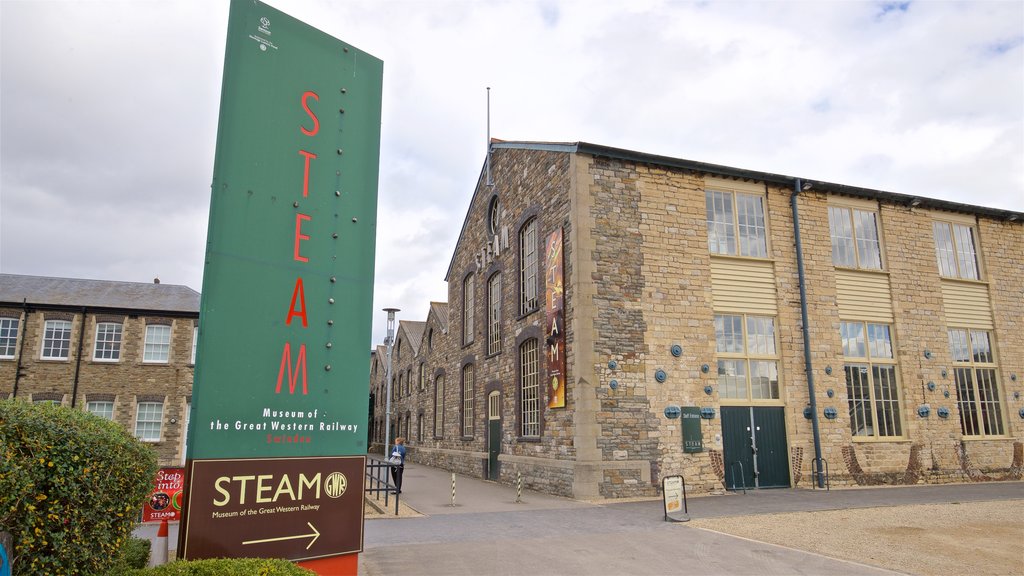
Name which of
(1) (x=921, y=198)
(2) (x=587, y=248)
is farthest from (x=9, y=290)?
(1) (x=921, y=198)

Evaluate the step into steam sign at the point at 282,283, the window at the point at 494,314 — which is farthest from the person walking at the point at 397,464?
the step into steam sign at the point at 282,283

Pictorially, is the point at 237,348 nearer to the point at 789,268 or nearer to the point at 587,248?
the point at 587,248

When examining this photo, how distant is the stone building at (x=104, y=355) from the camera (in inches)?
899

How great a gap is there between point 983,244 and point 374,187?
22018 mm

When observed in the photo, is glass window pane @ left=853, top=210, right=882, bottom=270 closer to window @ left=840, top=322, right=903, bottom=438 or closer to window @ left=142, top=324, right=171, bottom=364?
window @ left=840, top=322, right=903, bottom=438

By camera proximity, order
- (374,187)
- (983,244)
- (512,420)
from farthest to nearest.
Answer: (983,244) → (512,420) → (374,187)

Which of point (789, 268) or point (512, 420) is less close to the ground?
point (789, 268)

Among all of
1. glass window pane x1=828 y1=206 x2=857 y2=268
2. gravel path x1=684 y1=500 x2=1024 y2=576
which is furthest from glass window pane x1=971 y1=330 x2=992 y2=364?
gravel path x1=684 y1=500 x2=1024 y2=576

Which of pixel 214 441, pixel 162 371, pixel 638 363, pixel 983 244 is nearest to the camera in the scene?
pixel 214 441

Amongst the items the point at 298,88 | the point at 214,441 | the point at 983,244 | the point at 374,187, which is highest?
the point at 983,244

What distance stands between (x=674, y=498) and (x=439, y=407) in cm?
1738

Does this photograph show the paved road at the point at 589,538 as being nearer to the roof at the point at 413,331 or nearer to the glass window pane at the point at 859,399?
the glass window pane at the point at 859,399

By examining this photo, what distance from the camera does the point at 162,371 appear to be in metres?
23.8

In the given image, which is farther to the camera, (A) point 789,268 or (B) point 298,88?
(A) point 789,268
